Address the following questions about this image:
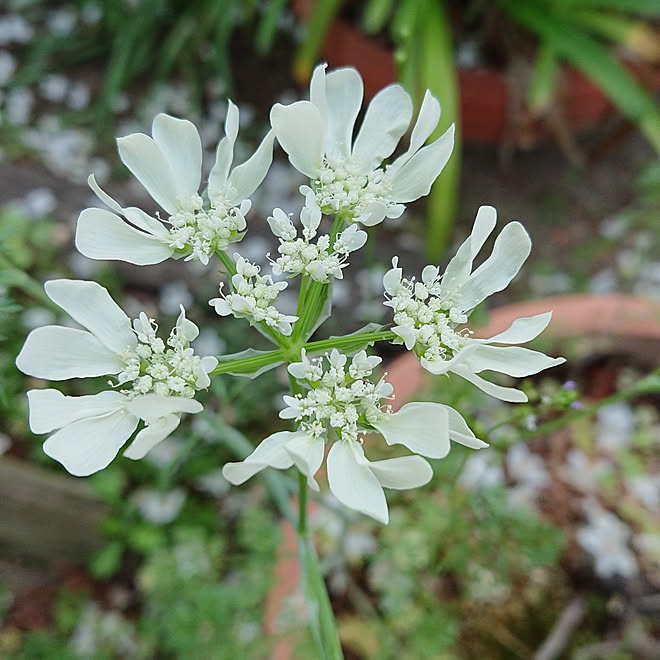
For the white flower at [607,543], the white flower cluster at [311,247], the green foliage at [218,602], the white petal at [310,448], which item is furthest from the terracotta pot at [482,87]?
the white petal at [310,448]

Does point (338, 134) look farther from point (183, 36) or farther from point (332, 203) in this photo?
point (183, 36)

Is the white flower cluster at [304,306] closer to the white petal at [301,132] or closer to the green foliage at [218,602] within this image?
the white petal at [301,132]

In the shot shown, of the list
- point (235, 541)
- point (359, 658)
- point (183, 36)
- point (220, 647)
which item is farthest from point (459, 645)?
point (183, 36)

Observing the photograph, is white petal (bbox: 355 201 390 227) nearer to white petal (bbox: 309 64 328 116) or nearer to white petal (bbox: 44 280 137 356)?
white petal (bbox: 309 64 328 116)

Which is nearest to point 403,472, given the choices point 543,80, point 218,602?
point 218,602

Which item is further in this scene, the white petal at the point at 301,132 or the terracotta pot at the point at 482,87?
the terracotta pot at the point at 482,87

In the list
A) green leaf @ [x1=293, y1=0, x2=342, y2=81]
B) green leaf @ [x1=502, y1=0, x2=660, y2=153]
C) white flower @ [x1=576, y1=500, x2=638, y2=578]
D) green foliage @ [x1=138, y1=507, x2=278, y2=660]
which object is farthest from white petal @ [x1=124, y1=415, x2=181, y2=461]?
green leaf @ [x1=502, y1=0, x2=660, y2=153]
